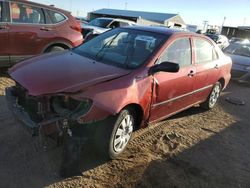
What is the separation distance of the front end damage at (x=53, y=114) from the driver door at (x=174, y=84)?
54.6 inches

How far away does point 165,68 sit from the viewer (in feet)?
14.4

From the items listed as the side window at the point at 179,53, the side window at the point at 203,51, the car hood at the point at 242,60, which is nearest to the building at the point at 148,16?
the car hood at the point at 242,60

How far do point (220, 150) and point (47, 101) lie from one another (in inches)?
117

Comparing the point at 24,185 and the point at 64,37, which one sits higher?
→ the point at 64,37

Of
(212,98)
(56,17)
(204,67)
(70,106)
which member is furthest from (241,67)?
(70,106)

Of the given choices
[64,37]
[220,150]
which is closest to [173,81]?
[220,150]

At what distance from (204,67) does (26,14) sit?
14.6 ft

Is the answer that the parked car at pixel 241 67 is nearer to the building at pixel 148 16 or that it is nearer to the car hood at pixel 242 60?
the car hood at pixel 242 60

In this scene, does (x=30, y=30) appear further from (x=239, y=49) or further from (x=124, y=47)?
(x=239, y=49)

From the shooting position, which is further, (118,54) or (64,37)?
(64,37)

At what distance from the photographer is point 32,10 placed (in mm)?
7551

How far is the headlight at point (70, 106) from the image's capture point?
3545 millimetres

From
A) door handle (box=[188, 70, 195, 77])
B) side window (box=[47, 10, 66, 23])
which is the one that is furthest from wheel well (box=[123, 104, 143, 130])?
side window (box=[47, 10, 66, 23])

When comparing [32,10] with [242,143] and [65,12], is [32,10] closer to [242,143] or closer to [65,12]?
[65,12]
